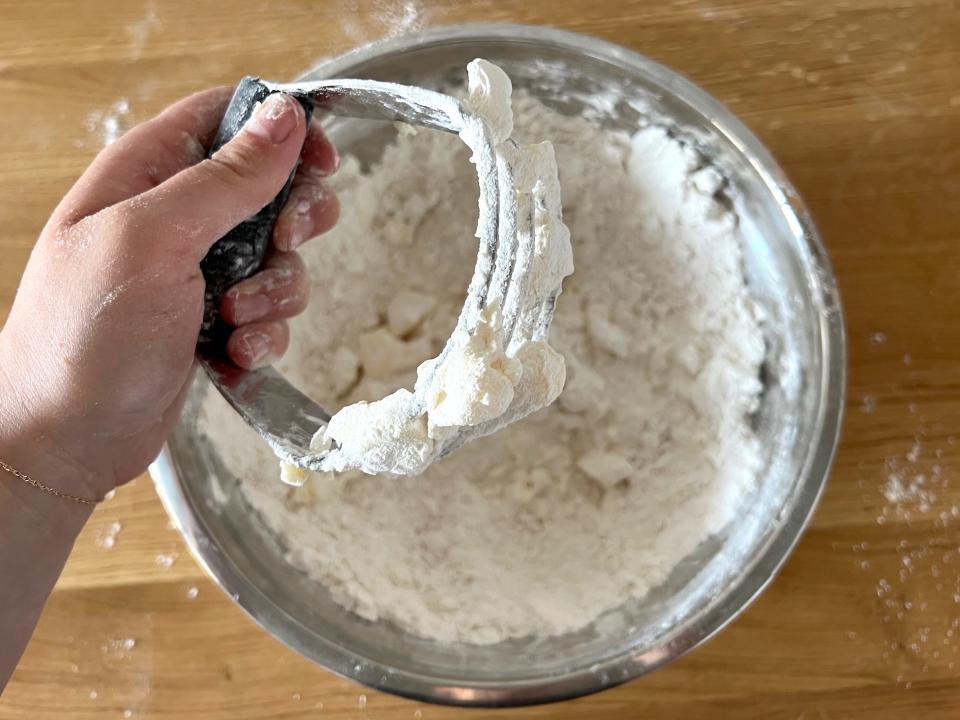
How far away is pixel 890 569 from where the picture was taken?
807 millimetres

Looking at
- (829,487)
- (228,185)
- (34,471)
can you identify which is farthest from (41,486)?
(829,487)

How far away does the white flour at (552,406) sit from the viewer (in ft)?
2.64

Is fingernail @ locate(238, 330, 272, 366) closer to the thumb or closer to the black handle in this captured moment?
the black handle

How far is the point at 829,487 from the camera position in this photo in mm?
815

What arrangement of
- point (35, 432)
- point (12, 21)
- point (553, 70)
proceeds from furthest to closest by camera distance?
point (12, 21) → point (553, 70) → point (35, 432)

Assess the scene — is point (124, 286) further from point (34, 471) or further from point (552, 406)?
point (552, 406)

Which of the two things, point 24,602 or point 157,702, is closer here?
point 24,602

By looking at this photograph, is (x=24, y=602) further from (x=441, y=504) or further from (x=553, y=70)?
(x=553, y=70)

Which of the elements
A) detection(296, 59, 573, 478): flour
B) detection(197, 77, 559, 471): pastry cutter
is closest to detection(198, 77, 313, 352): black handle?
detection(197, 77, 559, 471): pastry cutter

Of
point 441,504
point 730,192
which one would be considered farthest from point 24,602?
point 730,192

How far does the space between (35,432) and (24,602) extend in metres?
0.16

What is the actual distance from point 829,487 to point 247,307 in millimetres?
619

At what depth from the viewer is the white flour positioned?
2.64ft

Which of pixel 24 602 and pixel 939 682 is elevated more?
pixel 24 602
